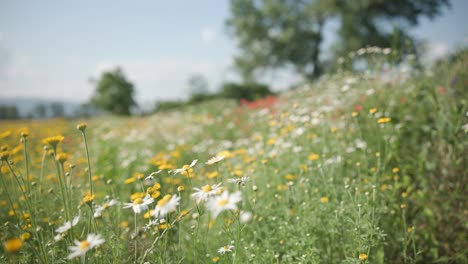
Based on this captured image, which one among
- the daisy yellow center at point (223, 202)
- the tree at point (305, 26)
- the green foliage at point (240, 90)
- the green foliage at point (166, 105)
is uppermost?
the tree at point (305, 26)

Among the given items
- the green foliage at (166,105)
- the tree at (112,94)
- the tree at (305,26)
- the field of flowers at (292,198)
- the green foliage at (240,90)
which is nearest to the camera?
the field of flowers at (292,198)

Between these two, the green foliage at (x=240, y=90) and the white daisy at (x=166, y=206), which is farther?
the green foliage at (x=240, y=90)

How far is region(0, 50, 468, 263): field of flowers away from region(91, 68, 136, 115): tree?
28408 mm

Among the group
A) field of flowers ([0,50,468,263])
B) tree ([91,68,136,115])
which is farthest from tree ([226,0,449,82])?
tree ([91,68,136,115])

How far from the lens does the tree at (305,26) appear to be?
14508mm

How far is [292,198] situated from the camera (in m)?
2.12

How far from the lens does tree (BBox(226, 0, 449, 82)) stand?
14508 millimetres

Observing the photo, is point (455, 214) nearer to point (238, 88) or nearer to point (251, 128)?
point (251, 128)

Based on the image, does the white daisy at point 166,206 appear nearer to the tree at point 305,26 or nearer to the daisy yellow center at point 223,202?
the daisy yellow center at point 223,202

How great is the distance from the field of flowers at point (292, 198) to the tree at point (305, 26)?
40.1 feet

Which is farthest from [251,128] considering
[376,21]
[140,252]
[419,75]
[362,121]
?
[376,21]

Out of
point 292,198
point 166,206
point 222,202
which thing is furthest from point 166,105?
point 222,202

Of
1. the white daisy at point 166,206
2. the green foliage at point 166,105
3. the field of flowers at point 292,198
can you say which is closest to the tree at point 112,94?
the green foliage at point 166,105

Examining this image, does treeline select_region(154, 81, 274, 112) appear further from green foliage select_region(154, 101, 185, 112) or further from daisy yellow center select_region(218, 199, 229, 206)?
daisy yellow center select_region(218, 199, 229, 206)
